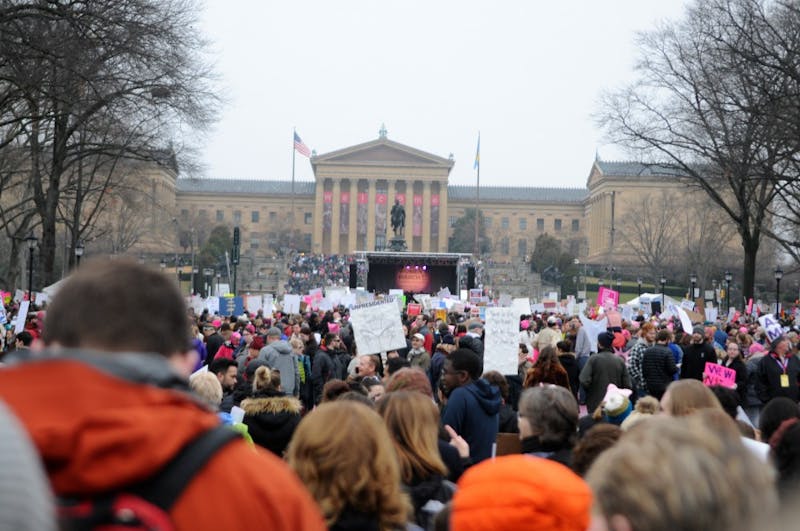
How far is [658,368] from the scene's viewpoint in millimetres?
12891

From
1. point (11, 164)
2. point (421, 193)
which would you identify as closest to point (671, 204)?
point (421, 193)

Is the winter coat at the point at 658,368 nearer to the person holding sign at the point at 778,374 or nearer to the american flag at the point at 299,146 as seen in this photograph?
the person holding sign at the point at 778,374

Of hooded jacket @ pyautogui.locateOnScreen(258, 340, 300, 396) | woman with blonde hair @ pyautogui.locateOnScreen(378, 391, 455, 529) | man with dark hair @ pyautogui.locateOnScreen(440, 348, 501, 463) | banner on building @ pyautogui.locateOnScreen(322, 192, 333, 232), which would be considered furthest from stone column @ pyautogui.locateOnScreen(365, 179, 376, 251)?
woman with blonde hair @ pyautogui.locateOnScreen(378, 391, 455, 529)

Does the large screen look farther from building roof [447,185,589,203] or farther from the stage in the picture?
building roof [447,185,589,203]

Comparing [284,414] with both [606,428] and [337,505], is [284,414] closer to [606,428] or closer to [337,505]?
[606,428]

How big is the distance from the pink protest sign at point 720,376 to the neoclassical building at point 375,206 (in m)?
97.6

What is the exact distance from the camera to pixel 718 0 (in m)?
28.6

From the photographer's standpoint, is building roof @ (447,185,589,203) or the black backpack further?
building roof @ (447,185,589,203)

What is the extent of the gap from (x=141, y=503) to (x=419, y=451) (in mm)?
3055

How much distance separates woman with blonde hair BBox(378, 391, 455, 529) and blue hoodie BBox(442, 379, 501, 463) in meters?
2.37

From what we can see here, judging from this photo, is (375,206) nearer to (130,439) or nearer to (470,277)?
(470,277)

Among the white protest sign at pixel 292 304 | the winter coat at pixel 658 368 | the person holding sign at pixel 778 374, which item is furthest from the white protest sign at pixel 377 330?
the white protest sign at pixel 292 304

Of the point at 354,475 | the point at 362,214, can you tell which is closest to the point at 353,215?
the point at 362,214

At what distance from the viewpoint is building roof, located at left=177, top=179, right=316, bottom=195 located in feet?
425
